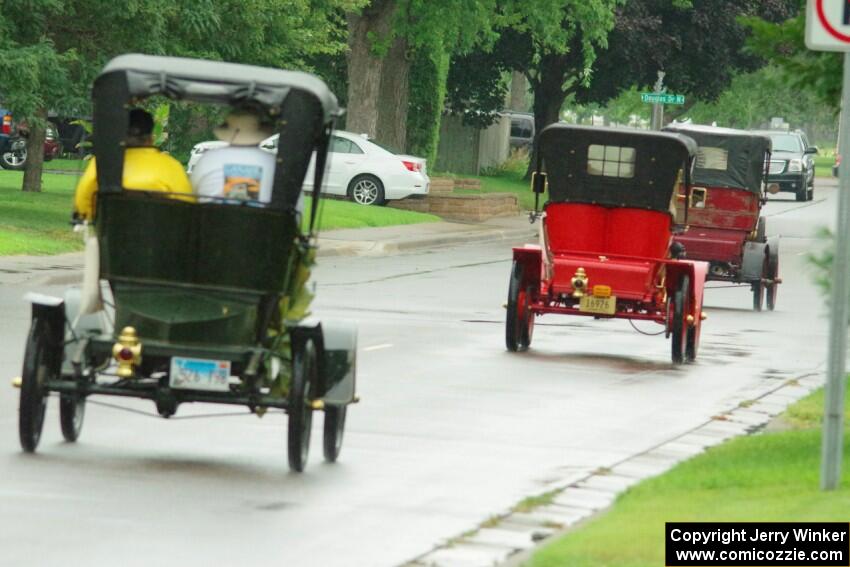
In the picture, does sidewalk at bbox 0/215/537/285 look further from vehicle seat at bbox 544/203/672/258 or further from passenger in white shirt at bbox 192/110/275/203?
passenger in white shirt at bbox 192/110/275/203

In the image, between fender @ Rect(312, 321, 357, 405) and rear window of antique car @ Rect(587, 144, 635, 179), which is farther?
rear window of antique car @ Rect(587, 144, 635, 179)

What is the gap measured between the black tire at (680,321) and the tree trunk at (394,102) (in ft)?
93.4

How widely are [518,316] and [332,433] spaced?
26.0ft

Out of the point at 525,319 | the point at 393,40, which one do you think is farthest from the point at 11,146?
the point at 525,319


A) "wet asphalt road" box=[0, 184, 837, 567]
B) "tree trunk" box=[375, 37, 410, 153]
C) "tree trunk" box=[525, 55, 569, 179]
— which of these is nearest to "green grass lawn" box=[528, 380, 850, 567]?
"wet asphalt road" box=[0, 184, 837, 567]

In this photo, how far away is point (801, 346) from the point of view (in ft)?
70.5

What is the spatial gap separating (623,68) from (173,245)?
162ft

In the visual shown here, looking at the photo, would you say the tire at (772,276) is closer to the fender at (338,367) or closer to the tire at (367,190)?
the fender at (338,367)

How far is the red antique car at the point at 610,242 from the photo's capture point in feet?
62.8

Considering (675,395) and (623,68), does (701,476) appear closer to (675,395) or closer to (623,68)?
(675,395)

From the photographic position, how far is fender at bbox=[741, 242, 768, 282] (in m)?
26.6

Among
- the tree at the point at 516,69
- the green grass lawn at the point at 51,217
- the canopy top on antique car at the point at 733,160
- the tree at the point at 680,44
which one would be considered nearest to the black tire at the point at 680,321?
the canopy top on antique car at the point at 733,160

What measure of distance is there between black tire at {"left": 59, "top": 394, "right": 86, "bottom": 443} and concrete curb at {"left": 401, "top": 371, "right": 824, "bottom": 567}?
2.81 metres

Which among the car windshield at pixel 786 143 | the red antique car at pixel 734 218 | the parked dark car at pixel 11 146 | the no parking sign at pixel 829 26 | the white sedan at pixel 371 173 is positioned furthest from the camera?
the car windshield at pixel 786 143
